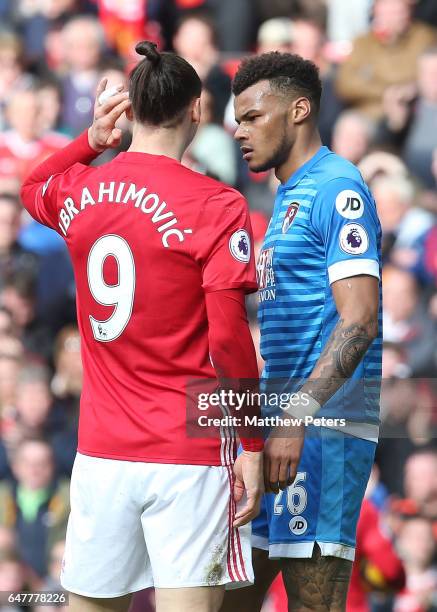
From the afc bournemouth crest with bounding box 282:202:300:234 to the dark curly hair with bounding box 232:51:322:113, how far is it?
0.36 m

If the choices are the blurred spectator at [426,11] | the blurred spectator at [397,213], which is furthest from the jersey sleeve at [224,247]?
the blurred spectator at [426,11]

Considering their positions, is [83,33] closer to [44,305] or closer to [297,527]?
[44,305]

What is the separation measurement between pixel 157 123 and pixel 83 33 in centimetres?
447

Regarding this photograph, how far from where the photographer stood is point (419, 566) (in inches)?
218

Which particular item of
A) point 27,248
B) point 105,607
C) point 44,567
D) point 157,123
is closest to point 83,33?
point 27,248

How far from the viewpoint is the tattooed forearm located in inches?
118

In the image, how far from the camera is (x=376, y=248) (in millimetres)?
3109

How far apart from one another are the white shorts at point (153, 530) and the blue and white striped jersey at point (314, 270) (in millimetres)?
473

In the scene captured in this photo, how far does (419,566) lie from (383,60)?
3052mm

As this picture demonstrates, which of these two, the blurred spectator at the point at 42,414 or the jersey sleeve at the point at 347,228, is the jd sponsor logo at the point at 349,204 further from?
the blurred spectator at the point at 42,414

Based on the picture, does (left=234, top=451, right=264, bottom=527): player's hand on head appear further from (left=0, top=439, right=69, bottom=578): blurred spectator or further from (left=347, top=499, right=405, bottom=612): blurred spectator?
(left=0, top=439, right=69, bottom=578): blurred spectator

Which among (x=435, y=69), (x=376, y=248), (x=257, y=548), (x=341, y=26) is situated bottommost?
(x=257, y=548)

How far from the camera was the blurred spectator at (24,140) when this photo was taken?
7.08m

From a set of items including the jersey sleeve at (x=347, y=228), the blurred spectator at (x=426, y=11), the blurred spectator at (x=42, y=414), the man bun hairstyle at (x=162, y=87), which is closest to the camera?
the man bun hairstyle at (x=162, y=87)
